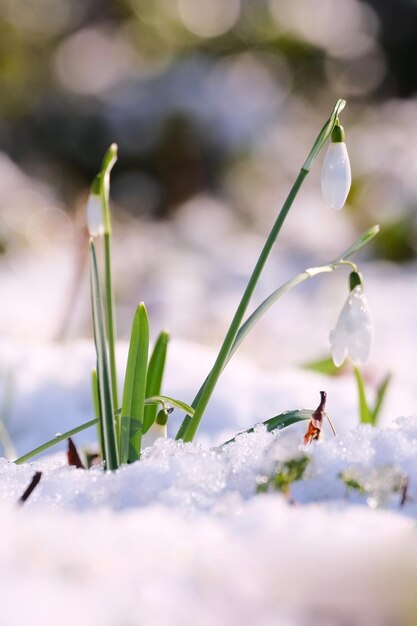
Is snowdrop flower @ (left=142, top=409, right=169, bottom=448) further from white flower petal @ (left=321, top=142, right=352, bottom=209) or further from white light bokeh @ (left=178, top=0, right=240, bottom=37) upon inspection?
white light bokeh @ (left=178, top=0, right=240, bottom=37)

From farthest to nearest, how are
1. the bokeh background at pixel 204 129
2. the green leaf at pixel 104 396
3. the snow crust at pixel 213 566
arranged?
the bokeh background at pixel 204 129
the green leaf at pixel 104 396
the snow crust at pixel 213 566

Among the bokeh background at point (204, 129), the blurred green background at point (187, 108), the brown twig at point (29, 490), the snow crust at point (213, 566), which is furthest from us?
the blurred green background at point (187, 108)

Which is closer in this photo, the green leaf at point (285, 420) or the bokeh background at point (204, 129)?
the green leaf at point (285, 420)

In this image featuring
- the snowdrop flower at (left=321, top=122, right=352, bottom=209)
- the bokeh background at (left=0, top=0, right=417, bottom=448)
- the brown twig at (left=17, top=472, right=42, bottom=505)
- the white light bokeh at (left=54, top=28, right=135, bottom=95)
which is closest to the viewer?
the brown twig at (left=17, top=472, right=42, bottom=505)

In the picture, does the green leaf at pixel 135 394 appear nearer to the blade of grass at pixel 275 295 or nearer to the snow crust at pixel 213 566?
the blade of grass at pixel 275 295

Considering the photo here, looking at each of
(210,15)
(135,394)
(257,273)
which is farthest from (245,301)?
(210,15)

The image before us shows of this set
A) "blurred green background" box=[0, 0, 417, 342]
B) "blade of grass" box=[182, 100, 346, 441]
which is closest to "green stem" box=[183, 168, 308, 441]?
"blade of grass" box=[182, 100, 346, 441]

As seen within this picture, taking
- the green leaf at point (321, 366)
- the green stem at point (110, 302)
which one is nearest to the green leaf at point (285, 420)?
the green stem at point (110, 302)
